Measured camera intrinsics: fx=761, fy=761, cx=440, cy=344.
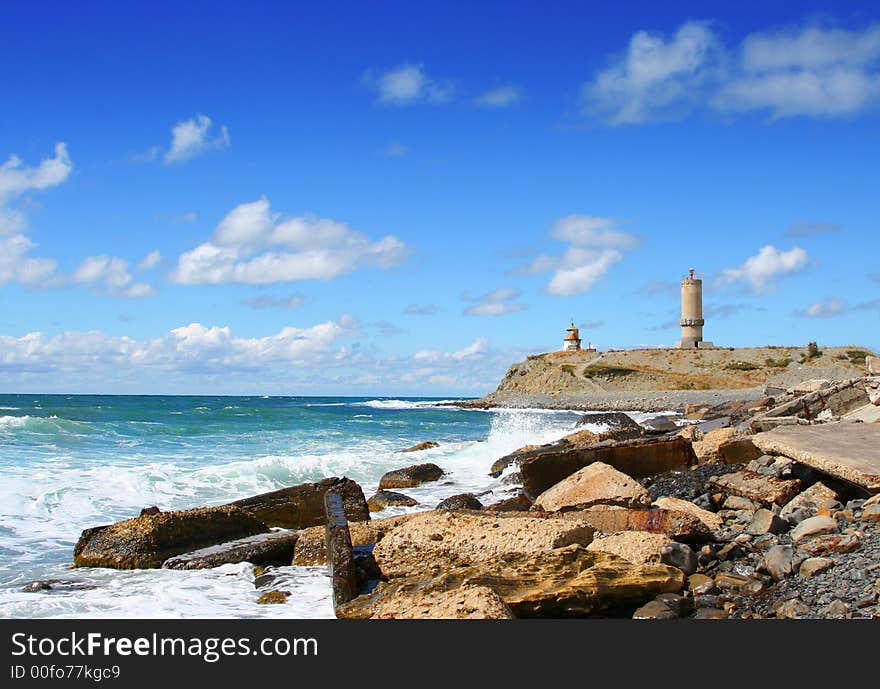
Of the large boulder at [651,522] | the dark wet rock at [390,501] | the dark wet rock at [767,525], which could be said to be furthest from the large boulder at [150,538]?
the dark wet rock at [767,525]

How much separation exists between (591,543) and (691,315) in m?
78.9

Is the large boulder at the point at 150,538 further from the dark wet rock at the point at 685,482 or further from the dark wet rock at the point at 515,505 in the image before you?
the dark wet rock at the point at 685,482

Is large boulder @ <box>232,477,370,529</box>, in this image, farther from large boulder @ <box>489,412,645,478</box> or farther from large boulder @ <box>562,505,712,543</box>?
large boulder @ <box>562,505,712,543</box>

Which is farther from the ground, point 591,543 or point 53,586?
point 591,543

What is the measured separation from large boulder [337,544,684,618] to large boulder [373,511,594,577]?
0.49 meters

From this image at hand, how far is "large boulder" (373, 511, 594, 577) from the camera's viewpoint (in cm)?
621

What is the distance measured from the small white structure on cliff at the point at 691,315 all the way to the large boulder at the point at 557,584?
3069 inches

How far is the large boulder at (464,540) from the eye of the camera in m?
6.21

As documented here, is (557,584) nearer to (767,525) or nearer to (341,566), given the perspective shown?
(341,566)

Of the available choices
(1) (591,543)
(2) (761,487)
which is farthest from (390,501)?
(1) (591,543)

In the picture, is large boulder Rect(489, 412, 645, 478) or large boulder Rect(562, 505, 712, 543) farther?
large boulder Rect(489, 412, 645, 478)

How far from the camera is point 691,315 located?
80875 mm

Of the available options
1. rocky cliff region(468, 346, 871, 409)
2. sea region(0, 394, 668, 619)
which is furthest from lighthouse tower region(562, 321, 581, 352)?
sea region(0, 394, 668, 619)
